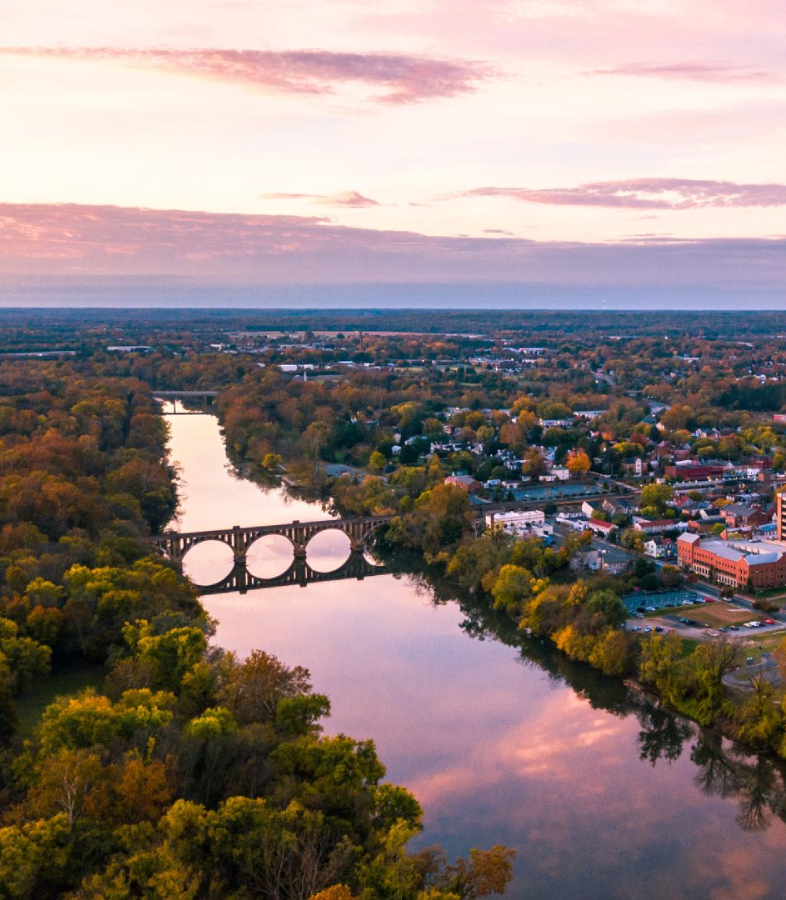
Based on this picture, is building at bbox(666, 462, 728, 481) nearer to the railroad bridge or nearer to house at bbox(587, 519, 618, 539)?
house at bbox(587, 519, 618, 539)

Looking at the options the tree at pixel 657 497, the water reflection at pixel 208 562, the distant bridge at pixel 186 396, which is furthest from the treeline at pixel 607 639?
the distant bridge at pixel 186 396

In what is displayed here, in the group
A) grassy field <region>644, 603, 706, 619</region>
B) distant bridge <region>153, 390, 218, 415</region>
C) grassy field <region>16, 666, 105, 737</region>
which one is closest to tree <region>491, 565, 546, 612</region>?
grassy field <region>644, 603, 706, 619</region>

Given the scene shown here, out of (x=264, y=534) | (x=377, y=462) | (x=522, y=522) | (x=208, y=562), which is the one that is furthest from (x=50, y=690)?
(x=377, y=462)

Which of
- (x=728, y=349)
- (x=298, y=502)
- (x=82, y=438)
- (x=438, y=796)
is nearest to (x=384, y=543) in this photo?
(x=298, y=502)

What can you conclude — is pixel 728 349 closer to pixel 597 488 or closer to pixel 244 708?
pixel 597 488

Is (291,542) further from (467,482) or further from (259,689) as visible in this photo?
(259,689)

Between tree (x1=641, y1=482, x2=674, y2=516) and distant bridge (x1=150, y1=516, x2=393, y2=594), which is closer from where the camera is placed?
distant bridge (x1=150, y1=516, x2=393, y2=594)
